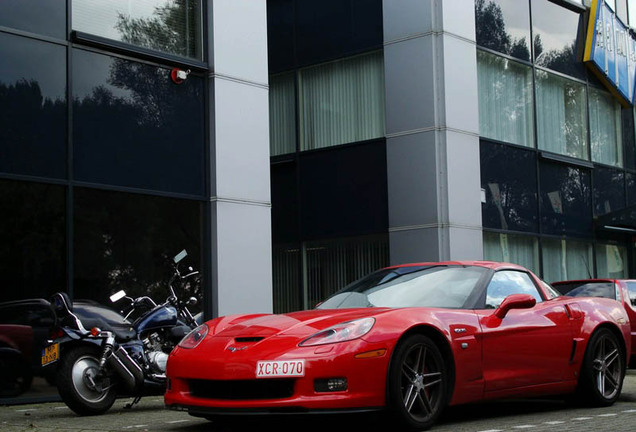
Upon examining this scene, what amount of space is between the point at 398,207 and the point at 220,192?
486cm

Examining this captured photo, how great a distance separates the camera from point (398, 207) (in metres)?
17.5

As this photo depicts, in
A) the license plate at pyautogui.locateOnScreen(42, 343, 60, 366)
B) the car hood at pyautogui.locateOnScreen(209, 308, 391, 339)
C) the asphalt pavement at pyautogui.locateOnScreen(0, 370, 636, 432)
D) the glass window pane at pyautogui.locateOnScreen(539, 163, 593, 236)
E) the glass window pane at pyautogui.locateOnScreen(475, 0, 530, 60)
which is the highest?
the glass window pane at pyautogui.locateOnScreen(475, 0, 530, 60)

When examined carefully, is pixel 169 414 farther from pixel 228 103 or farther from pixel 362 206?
pixel 362 206

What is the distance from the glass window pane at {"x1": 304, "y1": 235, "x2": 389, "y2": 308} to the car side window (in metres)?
9.31

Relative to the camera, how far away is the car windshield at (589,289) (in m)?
13.9

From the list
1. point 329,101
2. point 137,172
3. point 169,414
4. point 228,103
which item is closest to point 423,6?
point 329,101

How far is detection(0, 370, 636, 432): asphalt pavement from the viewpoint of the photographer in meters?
7.04

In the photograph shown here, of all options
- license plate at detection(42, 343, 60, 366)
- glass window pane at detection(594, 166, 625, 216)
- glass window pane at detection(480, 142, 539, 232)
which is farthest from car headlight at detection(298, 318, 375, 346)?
glass window pane at detection(594, 166, 625, 216)

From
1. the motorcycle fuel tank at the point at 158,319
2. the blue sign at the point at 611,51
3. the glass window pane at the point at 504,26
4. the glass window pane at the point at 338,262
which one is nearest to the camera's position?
the motorcycle fuel tank at the point at 158,319

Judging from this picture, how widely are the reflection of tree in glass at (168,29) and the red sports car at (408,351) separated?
608 centimetres

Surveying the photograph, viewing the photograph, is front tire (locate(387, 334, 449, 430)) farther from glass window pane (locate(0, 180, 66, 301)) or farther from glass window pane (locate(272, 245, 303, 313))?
glass window pane (locate(272, 245, 303, 313))

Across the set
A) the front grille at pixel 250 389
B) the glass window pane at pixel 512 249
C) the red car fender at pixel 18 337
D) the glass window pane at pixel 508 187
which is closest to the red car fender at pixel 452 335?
the front grille at pixel 250 389

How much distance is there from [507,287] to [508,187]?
1078cm

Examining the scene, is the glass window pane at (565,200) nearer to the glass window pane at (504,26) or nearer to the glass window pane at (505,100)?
the glass window pane at (505,100)
